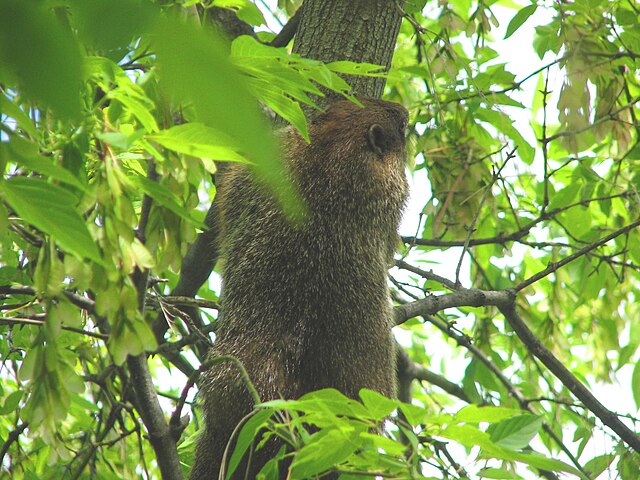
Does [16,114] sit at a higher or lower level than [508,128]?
lower

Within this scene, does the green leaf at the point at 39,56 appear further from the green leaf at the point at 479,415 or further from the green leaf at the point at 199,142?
the green leaf at the point at 479,415

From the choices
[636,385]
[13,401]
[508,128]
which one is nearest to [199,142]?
[13,401]

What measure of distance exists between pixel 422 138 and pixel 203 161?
2.57m

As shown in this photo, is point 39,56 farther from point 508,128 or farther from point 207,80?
point 508,128

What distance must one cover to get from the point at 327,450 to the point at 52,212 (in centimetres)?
86

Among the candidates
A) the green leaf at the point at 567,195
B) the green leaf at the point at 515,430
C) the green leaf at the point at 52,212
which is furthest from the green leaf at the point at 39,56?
the green leaf at the point at 567,195

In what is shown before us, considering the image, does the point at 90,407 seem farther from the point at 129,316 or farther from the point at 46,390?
the point at 129,316

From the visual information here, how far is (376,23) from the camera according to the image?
354cm

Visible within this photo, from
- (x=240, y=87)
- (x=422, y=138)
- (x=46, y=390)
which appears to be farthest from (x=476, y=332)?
(x=240, y=87)

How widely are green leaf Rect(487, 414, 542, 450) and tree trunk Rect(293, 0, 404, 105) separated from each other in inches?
83.5

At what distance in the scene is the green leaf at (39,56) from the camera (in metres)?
0.60

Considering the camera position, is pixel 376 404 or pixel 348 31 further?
pixel 348 31

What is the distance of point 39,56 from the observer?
2.06 feet

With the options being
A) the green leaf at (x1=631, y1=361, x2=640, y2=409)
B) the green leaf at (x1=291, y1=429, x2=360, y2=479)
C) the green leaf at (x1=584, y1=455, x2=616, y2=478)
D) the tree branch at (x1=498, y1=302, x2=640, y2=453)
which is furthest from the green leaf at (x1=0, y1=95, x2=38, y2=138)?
the green leaf at (x1=631, y1=361, x2=640, y2=409)
